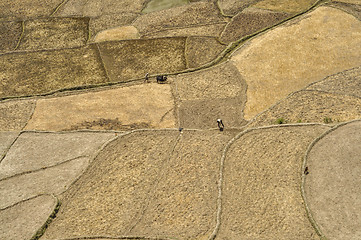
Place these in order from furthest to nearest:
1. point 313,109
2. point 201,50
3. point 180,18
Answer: point 180,18
point 201,50
point 313,109

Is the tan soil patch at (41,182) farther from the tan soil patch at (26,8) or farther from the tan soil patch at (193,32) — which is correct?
the tan soil patch at (26,8)

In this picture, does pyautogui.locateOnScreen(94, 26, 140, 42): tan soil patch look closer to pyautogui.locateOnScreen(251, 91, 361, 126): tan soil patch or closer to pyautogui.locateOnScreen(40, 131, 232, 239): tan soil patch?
pyautogui.locateOnScreen(40, 131, 232, 239): tan soil patch

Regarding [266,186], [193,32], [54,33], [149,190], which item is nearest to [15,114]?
[149,190]

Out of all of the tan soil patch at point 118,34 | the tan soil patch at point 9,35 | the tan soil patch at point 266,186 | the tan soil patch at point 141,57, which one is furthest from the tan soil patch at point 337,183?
the tan soil patch at point 9,35

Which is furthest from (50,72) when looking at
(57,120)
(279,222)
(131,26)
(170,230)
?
(279,222)

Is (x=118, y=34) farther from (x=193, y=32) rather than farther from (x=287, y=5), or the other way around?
(x=287, y=5)

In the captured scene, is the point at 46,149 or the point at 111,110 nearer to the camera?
the point at 46,149
